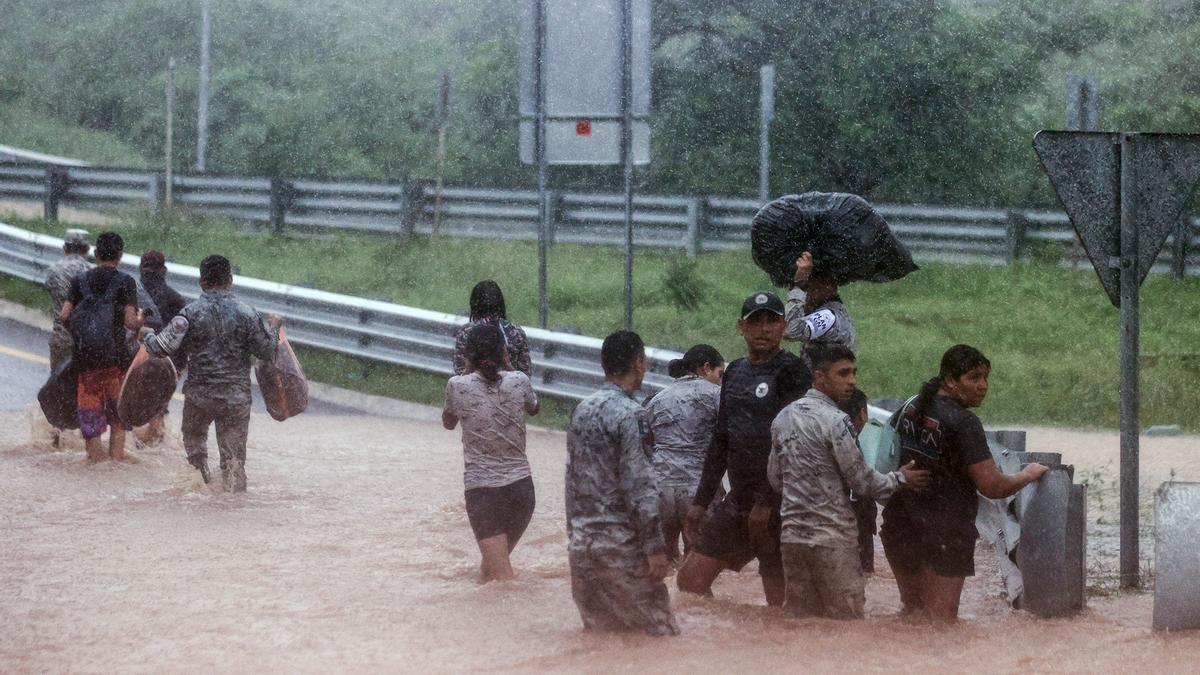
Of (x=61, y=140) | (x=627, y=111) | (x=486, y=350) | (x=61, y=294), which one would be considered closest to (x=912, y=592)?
(x=486, y=350)

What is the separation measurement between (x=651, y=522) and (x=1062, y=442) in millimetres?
8514

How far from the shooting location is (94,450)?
13008mm

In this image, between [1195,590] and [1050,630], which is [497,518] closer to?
[1050,630]

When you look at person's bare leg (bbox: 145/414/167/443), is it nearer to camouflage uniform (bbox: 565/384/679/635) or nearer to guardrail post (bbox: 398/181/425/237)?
camouflage uniform (bbox: 565/384/679/635)

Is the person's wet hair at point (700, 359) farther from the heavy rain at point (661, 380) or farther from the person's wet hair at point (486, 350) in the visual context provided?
the person's wet hair at point (486, 350)

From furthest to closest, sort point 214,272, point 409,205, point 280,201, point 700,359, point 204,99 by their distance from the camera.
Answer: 1. point 204,99
2. point 409,205
3. point 280,201
4. point 214,272
5. point 700,359

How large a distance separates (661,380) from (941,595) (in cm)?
714

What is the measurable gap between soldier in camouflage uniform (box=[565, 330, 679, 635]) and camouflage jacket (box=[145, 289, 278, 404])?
4742 millimetres

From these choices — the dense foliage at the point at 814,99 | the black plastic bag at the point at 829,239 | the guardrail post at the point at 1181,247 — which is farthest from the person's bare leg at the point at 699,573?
the dense foliage at the point at 814,99

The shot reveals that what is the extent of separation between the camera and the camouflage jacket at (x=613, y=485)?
293 inches

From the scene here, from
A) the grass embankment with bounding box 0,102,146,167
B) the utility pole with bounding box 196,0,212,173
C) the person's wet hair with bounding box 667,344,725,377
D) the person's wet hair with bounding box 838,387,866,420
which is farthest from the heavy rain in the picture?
the grass embankment with bounding box 0,102,146,167

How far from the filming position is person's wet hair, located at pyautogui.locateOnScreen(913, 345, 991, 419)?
7836mm

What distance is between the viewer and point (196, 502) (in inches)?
466

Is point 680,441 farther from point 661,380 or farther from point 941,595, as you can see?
point 661,380
